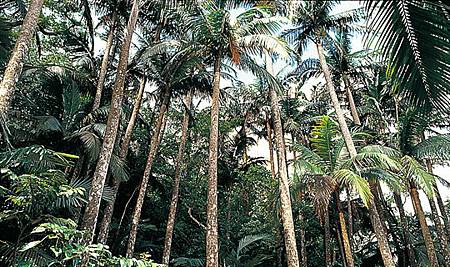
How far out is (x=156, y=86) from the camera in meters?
14.5

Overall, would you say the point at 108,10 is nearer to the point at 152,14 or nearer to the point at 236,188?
the point at 152,14

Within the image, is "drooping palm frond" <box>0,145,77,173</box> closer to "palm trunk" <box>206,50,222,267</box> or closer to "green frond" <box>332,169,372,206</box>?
"palm trunk" <box>206,50,222,267</box>

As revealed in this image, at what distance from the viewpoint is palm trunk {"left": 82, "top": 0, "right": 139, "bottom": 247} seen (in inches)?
290

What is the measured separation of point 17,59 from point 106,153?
2511 millimetres

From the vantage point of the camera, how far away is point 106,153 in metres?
8.09

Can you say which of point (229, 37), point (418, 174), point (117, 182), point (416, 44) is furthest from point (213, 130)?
point (416, 44)

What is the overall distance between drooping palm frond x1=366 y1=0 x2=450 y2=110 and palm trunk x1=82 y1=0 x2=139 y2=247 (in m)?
5.64

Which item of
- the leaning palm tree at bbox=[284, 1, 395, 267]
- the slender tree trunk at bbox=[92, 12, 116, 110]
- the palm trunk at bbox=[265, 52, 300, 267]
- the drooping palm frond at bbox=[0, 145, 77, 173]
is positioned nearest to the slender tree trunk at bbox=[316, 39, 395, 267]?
the leaning palm tree at bbox=[284, 1, 395, 267]

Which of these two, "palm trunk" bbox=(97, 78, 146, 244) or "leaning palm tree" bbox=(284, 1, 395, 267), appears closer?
"palm trunk" bbox=(97, 78, 146, 244)

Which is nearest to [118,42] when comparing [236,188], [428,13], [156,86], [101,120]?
[156,86]

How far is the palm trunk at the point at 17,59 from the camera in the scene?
633 cm

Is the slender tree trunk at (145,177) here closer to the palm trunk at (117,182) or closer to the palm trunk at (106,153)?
the palm trunk at (117,182)

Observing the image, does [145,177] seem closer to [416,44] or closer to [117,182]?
[117,182]

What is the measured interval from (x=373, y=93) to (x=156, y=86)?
9.43m
